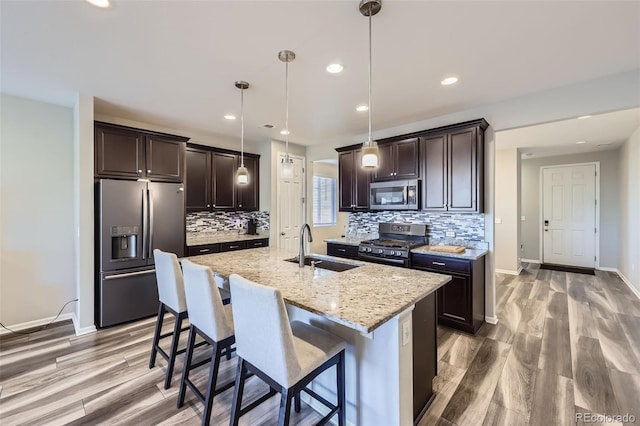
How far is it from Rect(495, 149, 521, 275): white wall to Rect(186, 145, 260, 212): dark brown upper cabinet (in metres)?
4.92

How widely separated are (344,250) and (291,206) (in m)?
1.52

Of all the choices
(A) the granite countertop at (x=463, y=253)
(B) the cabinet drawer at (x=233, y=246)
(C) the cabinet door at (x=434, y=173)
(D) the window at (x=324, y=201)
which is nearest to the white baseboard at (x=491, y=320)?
(A) the granite countertop at (x=463, y=253)

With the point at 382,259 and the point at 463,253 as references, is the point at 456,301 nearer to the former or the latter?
the point at 463,253

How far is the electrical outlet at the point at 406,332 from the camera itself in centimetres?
150

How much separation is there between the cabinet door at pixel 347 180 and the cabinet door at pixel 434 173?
1.13 metres

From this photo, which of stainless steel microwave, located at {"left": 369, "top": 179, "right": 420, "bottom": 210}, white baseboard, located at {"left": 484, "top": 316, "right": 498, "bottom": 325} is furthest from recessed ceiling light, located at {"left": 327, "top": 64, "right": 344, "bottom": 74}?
white baseboard, located at {"left": 484, "top": 316, "right": 498, "bottom": 325}

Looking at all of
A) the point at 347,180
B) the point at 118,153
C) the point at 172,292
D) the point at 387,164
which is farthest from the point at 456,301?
the point at 118,153

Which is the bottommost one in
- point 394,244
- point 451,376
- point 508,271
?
point 451,376

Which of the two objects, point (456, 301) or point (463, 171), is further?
point (463, 171)

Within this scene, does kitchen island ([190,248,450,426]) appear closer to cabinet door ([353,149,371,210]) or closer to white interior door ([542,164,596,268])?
cabinet door ([353,149,371,210])

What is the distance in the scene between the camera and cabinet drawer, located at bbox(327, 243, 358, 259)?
4078mm

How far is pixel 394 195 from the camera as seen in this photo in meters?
3.83

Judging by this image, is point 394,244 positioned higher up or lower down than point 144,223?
lower down

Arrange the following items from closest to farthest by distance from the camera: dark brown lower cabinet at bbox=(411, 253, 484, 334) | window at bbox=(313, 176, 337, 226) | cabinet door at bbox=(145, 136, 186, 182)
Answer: dark brown lower cabinet at bbox=(411, 253, 484, 334) → cabinet door at bbox=(145, 136, 186, 182) → window at bbox=(313, 176, 337, 226)
